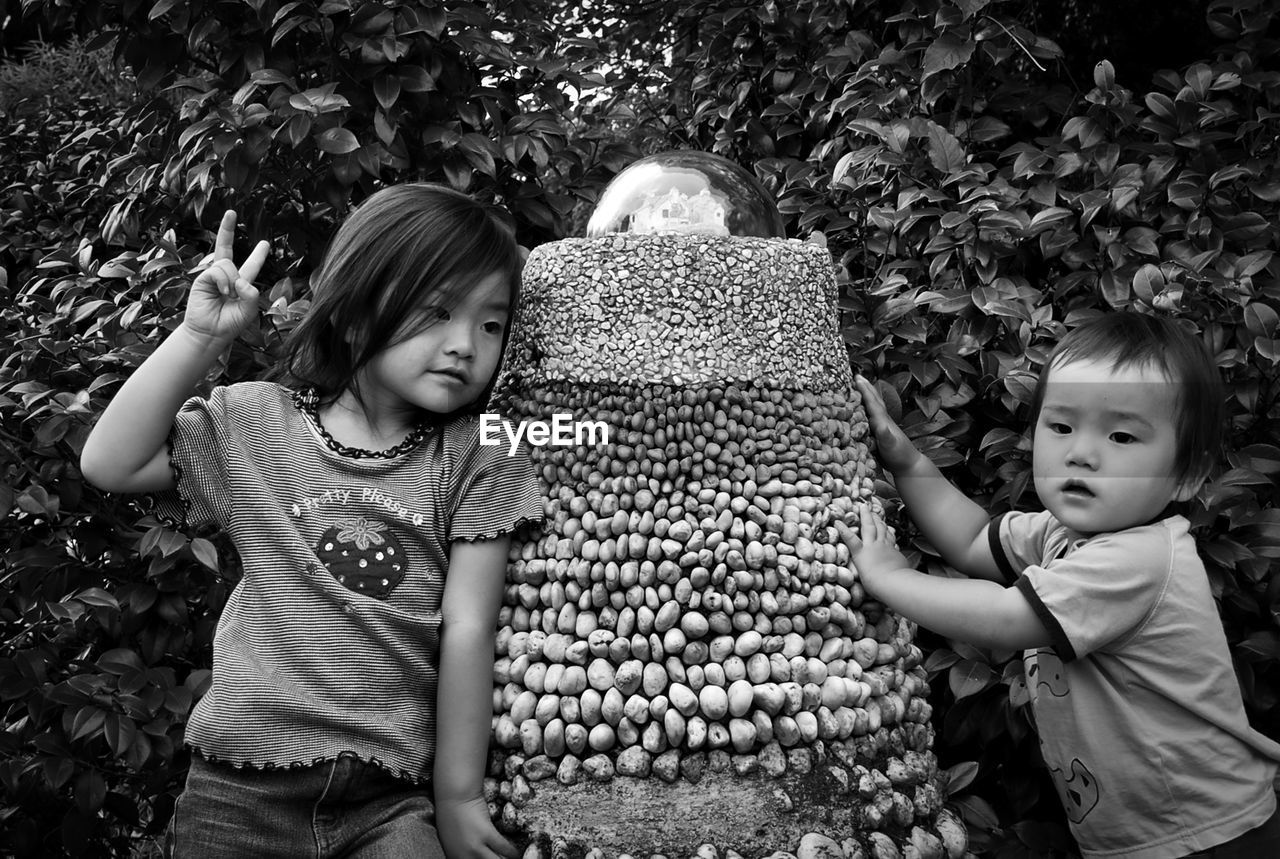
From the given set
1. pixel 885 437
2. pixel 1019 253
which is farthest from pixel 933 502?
pixel 1019 253

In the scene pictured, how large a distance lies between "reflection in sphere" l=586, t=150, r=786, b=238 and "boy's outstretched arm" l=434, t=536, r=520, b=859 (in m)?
0.65

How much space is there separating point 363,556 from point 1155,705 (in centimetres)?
134

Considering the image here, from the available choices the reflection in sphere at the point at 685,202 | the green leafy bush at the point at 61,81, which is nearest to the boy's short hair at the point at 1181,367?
the reflection in sphere at the point at 685,202

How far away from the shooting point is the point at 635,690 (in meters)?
1.85

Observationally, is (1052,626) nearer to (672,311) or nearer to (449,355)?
(672,311)

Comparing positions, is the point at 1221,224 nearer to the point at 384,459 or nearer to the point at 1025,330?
the point at 1025,330

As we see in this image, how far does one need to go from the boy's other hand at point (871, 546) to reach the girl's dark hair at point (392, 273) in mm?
709

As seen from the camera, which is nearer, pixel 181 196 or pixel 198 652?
pixel 198 652

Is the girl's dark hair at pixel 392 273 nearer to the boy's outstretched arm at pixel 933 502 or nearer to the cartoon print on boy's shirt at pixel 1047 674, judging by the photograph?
the boy's outstretched arm at pixel 933 502

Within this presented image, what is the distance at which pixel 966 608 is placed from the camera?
1822 millimetres

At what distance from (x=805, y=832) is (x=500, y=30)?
2314mm

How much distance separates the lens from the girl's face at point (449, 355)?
200 centimetres

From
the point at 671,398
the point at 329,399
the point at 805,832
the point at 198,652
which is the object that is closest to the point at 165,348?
the point at 329,399

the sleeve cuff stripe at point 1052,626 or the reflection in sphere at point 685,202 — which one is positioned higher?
the reflection in sphere at point 685,202
